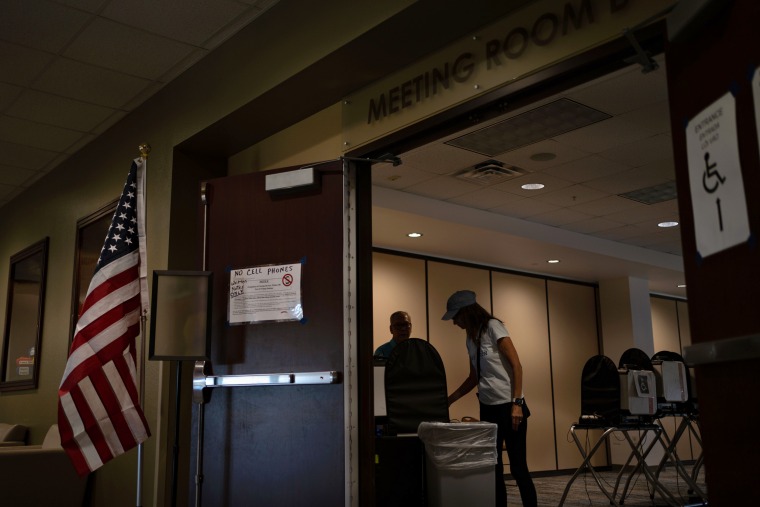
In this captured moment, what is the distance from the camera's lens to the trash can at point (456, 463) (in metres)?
4.23

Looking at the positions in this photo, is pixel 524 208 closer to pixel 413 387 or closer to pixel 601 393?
pixel 601 393

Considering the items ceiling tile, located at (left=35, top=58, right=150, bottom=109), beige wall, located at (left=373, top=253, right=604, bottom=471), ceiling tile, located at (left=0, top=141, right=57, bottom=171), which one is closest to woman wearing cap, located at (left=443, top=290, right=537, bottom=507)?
ceiling tile, located at (left=35, top=58, right=150, bottom=109)

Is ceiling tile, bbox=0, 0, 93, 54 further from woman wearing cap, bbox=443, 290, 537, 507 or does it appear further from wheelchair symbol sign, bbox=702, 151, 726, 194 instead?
wheelchair symbol sign, bbox=702, 151, 726, 194

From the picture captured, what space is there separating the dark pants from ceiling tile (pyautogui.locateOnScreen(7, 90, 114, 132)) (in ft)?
11.2

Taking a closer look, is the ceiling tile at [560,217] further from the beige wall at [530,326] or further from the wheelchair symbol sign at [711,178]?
the wheelchair symbol sign at [711,178]

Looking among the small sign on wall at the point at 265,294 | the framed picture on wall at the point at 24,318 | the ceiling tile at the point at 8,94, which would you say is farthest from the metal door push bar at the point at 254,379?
the framed picture on wall at the point at 24,318

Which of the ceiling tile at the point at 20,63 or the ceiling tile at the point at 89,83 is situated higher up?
the ceiling tile at the point at 20,63

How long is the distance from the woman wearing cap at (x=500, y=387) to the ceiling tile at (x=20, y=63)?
2995mm

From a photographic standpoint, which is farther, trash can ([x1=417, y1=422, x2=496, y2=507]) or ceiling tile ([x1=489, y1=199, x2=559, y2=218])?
ceiling tile ([x1=489, y1=199, x2=559, y2=218])

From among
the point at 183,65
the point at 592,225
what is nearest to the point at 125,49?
the point at 183,65

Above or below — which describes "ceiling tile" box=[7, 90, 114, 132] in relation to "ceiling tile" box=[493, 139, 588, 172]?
above

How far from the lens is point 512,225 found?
8.21 metres

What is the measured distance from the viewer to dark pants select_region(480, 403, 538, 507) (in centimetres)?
438

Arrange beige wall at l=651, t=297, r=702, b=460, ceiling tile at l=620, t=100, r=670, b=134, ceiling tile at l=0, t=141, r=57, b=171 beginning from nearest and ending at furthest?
ceiling tile at l=620, t=100, r=670, b=134, ceiling tile at l=0, t=141, r=57, b=171, beige wall at l=651, t=297, r=702, b=460
